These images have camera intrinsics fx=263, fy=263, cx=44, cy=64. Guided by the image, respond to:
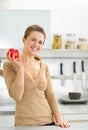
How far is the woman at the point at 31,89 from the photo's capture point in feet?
5.38

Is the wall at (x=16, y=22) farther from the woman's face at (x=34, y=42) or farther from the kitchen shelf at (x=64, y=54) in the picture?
the woman's face at (x=34, y=42)

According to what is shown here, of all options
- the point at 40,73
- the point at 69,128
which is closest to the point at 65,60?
the point at 40,73

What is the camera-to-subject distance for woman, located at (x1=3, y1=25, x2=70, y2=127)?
5.38ft

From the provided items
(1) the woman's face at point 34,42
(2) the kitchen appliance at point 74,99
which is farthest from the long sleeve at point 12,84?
(2) the kitchen appliance at point 74,99

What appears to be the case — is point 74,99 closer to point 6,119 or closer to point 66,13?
point 6,119

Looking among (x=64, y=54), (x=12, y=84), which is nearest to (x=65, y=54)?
(x=64, y=54)

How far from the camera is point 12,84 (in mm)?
1624

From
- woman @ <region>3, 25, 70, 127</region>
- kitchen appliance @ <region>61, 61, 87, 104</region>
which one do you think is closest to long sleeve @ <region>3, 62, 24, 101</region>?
woman @ <region>3, 25, 70, 127</region>

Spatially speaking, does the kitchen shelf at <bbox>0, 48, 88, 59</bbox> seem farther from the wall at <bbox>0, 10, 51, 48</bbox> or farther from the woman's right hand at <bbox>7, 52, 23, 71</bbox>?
the woman's right hand at <bbox>7, 52, 23, 71</bbox>

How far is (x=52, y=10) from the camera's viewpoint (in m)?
3.15

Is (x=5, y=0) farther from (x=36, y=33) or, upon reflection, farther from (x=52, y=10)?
(x=36, y=33)

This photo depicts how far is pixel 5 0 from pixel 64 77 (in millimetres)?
1128

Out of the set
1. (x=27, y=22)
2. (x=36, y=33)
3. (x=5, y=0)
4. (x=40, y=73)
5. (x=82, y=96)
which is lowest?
(x=82, y=96)

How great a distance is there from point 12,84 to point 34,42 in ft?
1.05
